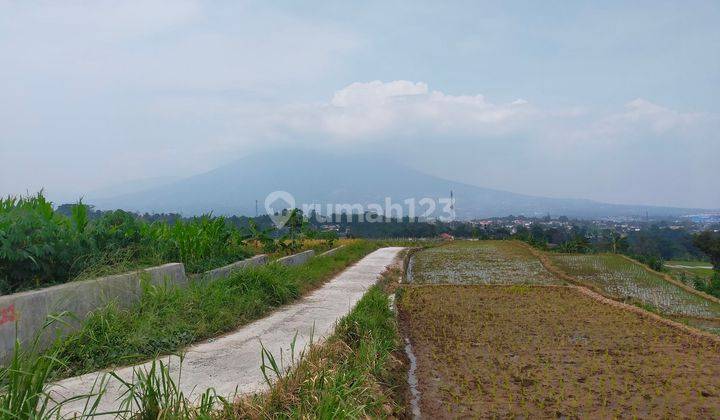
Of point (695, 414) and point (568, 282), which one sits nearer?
point (695, 414)

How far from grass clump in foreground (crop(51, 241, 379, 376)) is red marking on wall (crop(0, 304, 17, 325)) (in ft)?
1.34

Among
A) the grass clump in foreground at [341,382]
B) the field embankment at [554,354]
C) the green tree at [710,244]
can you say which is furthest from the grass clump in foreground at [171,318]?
the green tree at [710,244]

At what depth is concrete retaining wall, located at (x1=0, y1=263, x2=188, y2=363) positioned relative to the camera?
388 centimetres

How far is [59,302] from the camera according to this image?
4.44 m

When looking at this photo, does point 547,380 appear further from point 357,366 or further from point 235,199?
point 235,199

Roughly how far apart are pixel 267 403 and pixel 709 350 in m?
5.35

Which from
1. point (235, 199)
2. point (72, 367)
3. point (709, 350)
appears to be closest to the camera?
point (72, 367)

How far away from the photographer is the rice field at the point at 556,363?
4230 millimetres

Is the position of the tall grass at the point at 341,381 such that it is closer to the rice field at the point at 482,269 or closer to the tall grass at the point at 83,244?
the tall grass at the point at 83,244

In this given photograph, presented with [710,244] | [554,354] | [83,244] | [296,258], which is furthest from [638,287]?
[710,244]

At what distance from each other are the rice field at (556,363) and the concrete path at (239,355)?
1.21 meters

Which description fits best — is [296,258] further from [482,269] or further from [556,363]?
[556,363]

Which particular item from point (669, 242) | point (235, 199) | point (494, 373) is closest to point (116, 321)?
point (494, 373)

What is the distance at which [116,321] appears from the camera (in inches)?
185
